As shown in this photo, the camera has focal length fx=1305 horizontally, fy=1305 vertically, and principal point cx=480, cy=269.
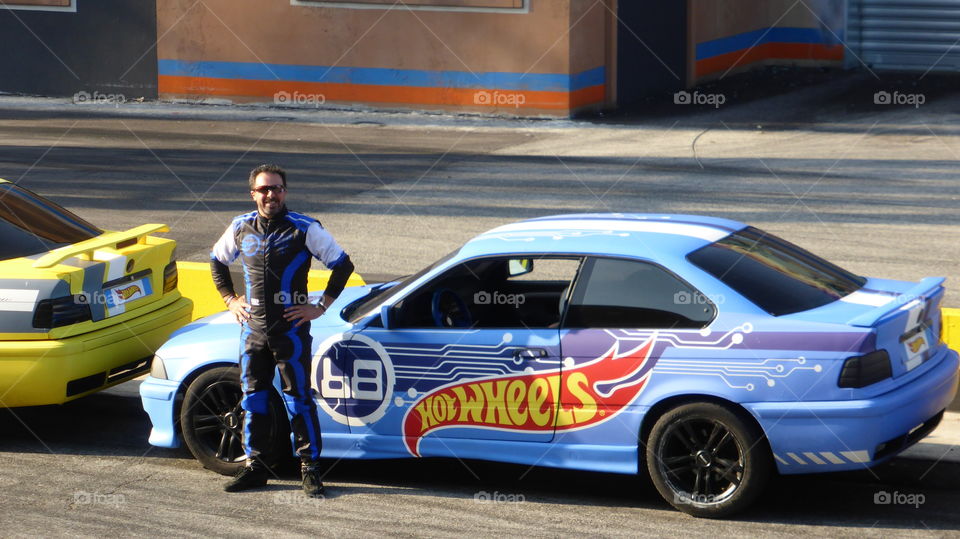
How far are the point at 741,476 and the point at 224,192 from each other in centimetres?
1135

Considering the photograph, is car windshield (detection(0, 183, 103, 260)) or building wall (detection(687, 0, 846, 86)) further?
building wall (detection(687, 0, 846, 86))

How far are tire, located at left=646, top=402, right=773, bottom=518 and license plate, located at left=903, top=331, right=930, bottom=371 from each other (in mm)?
854

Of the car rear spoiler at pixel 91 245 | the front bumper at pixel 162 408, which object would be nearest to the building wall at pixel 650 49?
the car rear spoiler at pixel 91 245

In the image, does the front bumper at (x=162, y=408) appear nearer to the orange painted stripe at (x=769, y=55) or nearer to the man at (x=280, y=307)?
the man at (x=280, y=307)

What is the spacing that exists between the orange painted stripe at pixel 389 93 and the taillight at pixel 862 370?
16.7 meters

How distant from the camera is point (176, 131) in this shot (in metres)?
22.1

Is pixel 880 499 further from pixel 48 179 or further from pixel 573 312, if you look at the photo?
pixel 48 179

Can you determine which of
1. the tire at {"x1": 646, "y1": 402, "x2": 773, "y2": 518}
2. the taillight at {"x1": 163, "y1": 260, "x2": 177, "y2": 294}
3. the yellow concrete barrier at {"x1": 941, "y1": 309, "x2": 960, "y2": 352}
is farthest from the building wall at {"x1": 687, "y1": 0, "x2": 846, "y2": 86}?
the tire at {"x1": 646, "y1": 402, "x2": 773, "y2": 518}

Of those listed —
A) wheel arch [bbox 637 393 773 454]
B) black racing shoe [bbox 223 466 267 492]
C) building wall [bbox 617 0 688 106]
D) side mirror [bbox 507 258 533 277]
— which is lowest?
black racing shoe [bbox 223 466 267 492]

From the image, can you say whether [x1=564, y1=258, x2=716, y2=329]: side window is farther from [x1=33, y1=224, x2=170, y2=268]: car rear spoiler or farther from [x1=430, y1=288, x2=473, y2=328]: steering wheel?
[x1=33, y1=224, x2=170, y2=268]: car rear spoiler

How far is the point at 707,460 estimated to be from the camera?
6.42m

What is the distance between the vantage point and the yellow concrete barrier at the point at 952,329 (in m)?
8.34

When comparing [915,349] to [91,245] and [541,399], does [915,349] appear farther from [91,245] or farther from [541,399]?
[91,245]

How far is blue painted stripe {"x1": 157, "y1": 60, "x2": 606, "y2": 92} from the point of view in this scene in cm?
2280
